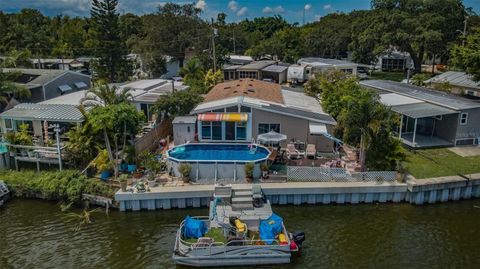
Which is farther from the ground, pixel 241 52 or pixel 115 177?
pixel 241 52

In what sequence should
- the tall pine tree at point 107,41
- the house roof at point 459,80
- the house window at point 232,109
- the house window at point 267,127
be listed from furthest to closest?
1. the tall pine tree at point 107,41
2. the house roof at point 459,80
3. the house window at point 232,109
4. the house window at point 267,127

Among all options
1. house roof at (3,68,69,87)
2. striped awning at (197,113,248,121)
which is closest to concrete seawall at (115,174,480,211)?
striped awning at (197,113,248,121)

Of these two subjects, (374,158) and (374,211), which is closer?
(374,211)

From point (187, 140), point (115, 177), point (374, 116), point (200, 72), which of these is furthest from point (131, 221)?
point (200, 72)

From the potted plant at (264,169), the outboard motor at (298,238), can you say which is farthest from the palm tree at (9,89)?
the outboard motor at (298,238)

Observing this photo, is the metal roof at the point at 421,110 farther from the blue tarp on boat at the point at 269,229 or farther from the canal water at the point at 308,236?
the blue tarp on boat at the point at 269,229

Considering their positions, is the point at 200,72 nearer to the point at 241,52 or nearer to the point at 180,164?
the point at 180,164

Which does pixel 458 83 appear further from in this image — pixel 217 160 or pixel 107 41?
pixel 107 41
